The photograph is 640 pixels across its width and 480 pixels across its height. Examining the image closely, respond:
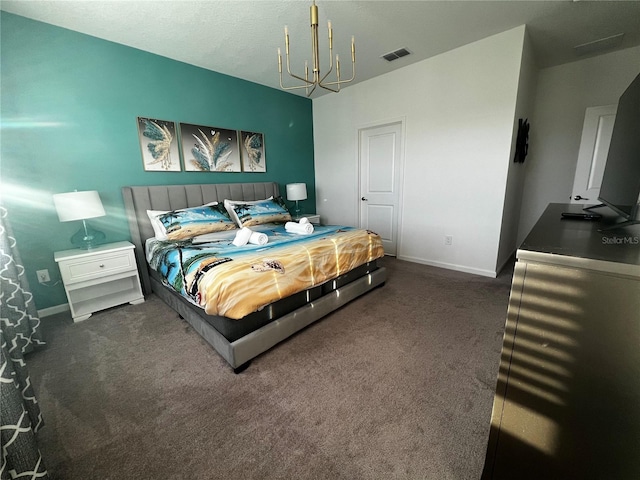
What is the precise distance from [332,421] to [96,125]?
334 centimetres

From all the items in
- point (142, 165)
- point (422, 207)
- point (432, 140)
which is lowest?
point (422, 207)

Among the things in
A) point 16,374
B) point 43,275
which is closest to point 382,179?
point 16,374

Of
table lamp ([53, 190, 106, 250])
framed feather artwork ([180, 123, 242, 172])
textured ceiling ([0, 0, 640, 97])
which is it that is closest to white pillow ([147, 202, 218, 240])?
table lamp ([53, 190, 106, 250])

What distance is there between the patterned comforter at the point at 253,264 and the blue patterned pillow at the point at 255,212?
491 millimetres

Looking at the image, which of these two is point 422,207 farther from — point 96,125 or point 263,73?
point 96,125

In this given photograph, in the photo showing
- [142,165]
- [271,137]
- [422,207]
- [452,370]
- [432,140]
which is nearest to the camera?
[452,370]

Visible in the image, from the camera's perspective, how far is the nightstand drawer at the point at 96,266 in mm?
2209

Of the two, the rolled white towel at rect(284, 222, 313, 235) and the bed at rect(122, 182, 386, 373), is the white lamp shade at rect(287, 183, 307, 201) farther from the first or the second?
the rolled white towel at rect(284, 222, 313, 235)

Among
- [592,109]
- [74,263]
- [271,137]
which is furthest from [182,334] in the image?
[592,109]

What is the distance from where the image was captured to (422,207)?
3.52 m

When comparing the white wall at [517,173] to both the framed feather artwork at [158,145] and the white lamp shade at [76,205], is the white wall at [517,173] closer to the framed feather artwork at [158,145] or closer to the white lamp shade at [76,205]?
the framed feather artwork at [158,145]

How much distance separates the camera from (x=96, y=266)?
2.33m

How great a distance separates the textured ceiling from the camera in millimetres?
2105

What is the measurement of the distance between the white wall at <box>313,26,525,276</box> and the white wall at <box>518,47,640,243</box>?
1418mm
